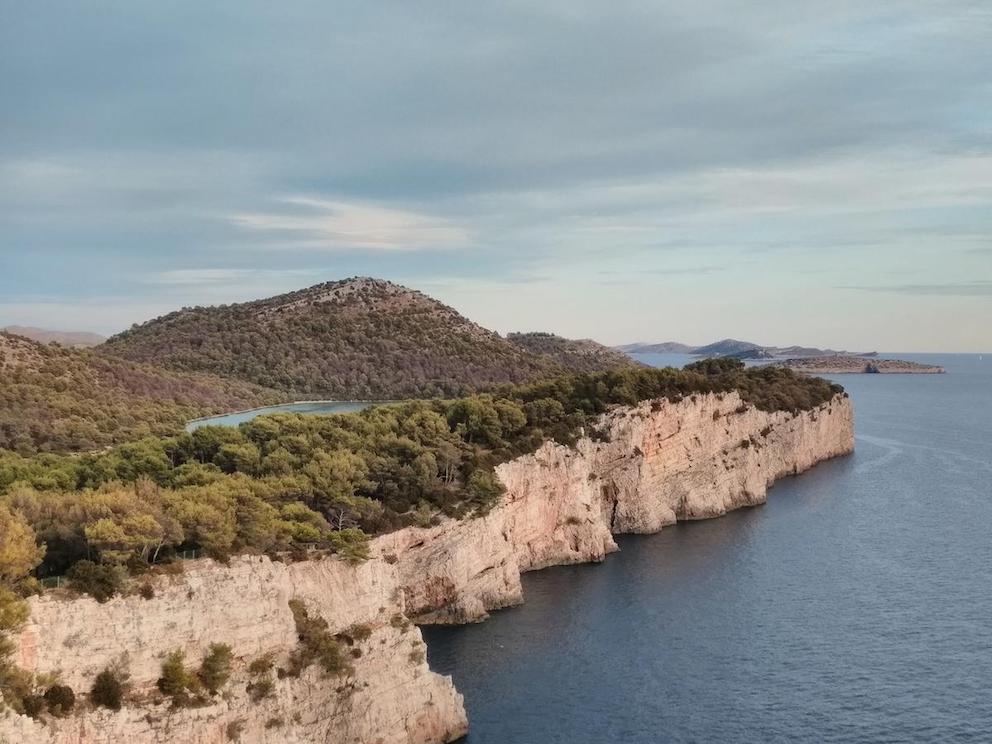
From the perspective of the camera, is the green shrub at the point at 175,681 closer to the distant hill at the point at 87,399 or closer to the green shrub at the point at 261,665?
the green shrub at the point at 261,665

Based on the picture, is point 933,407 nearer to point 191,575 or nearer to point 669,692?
point 669,692

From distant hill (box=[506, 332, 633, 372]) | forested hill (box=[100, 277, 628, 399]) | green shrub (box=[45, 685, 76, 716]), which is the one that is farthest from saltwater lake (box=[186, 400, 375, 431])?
distant hill (box=[506, 332, 633, 372])

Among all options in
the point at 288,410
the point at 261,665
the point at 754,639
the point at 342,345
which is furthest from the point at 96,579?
the point at 342,345

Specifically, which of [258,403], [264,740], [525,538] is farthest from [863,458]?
[264,740]

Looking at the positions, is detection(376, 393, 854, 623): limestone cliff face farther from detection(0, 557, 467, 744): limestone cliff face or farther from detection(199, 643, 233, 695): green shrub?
detection(199, 643, 233, 695): green shrub

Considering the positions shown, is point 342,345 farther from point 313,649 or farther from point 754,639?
point 313,649
